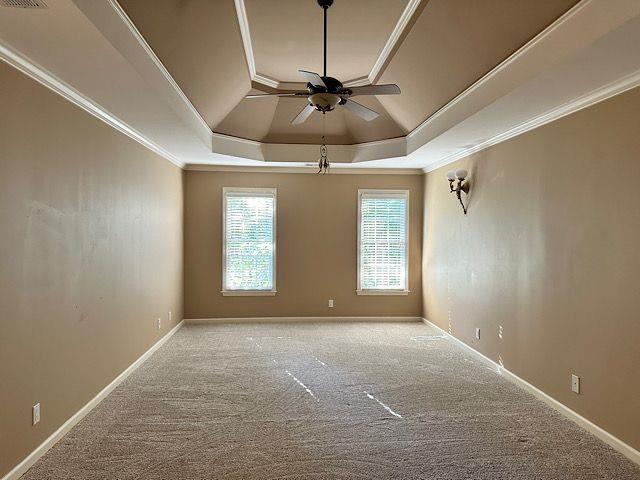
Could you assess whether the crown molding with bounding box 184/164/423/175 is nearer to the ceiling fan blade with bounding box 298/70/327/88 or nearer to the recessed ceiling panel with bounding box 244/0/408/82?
the recessed ceiling panel with bounding box 244/0/408/82

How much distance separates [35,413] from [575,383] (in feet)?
12.8

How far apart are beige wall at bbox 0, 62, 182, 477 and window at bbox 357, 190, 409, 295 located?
3649 mm

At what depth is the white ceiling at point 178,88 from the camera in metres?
2.41

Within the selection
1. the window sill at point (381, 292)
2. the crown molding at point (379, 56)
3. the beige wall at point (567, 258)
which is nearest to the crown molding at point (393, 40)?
the crown molding at point (379, 56)

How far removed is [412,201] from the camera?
7.66 metres

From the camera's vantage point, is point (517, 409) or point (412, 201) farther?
point (412, 201)

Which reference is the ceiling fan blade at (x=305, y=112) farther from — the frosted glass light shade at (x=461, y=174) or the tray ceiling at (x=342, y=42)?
the frosted glass light shade at (x=461, y=174)

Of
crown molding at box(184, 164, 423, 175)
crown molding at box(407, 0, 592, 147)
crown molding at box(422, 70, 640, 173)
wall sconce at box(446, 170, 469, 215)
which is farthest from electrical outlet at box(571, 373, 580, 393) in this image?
crown molding at box(184, 164, 423, 175)

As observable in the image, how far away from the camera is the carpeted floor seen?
2.85 metres

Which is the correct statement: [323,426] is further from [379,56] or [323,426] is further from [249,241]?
[249,241]

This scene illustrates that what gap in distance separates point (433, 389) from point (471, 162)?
2803mm

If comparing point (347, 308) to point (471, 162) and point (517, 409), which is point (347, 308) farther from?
point (517, 409)

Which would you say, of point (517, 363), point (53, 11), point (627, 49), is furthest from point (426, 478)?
point (53, 11)

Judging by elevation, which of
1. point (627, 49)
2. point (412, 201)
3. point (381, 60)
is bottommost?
point (412, 201)
